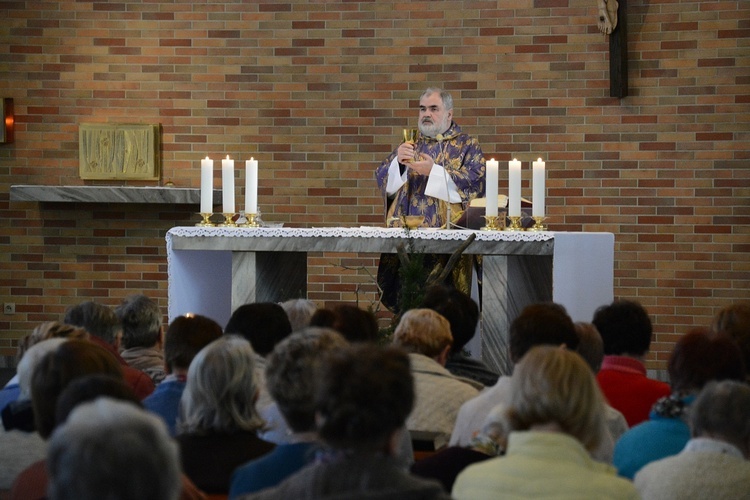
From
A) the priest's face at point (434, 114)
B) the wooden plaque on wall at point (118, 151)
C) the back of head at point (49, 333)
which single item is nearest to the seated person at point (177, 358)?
the back of head at point (49, 333)

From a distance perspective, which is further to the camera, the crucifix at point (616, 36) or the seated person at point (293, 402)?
the crucifix at point (616, 36)

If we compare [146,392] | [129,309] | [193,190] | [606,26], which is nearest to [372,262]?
[193,190]

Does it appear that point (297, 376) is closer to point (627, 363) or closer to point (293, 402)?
point (293, 402)

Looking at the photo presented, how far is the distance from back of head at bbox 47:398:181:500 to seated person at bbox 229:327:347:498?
86cm

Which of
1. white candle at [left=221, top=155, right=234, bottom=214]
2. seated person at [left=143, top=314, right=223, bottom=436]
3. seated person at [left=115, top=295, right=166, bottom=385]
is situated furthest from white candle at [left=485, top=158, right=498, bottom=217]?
seated person at [left=143, top=314, right=223, bottom=436]

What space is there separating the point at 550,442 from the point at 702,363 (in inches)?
39.7

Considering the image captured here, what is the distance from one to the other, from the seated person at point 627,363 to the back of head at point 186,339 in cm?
138

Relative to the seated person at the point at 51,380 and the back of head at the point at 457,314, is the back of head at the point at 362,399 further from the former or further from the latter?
the back of head at the point at 457,314

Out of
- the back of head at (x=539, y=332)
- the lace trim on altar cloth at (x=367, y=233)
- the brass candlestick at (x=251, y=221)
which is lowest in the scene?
the back of head at (x=539, y=332)

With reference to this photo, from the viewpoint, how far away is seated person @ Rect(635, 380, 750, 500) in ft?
8.71

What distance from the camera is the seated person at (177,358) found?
3.59 metres

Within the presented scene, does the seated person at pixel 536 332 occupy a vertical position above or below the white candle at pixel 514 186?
below

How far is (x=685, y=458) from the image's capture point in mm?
2693

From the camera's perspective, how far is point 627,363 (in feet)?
13.4
